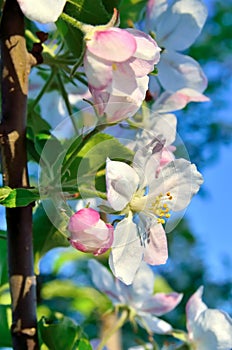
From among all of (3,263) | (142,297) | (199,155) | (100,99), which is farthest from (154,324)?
(199,155)

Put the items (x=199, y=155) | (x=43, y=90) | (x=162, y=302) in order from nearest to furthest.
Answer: (x=43, y=90), (x=162, y=302), (x=199, y=155)

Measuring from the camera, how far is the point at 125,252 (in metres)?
0.60

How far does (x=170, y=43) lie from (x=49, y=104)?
0.17 m

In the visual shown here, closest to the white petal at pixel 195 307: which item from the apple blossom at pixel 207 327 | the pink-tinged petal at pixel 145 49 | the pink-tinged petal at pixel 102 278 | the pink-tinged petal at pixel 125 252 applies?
the apple blossom at pixel 207 327

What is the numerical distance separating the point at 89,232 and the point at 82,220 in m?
0.01

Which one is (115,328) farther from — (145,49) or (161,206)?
(145,49)

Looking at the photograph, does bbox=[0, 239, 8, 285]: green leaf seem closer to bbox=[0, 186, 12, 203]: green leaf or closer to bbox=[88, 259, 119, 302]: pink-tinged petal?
bbox=[88, 259, 119, 302]: pink-tinged petal

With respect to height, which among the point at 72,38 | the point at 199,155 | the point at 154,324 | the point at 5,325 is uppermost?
the point at 72,38

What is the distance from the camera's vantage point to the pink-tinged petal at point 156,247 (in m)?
0.61

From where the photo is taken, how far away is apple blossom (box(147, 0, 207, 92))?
0.80 meters

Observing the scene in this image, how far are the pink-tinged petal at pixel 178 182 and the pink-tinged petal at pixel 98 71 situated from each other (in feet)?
0.32

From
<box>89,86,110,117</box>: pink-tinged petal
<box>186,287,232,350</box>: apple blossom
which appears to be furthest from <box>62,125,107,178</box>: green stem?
<box>186,287,232,350</box>: apple blossom

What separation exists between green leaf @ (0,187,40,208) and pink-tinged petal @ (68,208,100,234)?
1.8 inches

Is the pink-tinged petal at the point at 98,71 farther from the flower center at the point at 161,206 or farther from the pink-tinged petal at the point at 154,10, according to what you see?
the pink-tinged petal at the point at 154,10
